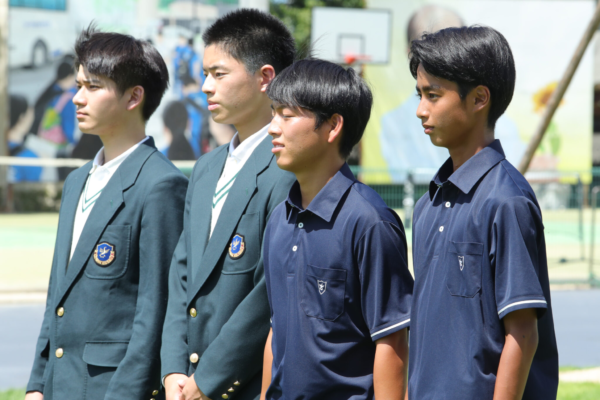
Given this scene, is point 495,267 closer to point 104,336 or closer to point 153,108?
point 104,336

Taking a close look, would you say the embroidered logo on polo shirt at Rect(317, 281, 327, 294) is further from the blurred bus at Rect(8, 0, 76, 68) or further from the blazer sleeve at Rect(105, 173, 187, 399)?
the blurred bus at Rect(8, 0, 76, 68)

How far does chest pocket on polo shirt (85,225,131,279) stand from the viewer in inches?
111

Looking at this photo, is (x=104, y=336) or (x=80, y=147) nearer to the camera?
(x=104, y=336)

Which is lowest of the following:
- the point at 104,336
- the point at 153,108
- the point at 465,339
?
the point at 104,336

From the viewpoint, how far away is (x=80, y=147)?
69.5ft

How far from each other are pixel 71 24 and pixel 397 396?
69.7 feet

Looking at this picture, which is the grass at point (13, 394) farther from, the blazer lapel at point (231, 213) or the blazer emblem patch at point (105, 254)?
the blazer lapel at point (231, 213)

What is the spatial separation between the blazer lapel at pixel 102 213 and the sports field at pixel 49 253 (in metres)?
7.93

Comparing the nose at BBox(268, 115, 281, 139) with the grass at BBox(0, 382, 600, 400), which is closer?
the nose at BBox(268, 115, 281, 139)

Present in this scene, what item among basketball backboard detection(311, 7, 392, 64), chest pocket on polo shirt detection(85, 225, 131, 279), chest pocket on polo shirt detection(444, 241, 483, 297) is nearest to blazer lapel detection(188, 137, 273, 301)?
chest pocket on polo shirt detection(85, 225, 131, 279)

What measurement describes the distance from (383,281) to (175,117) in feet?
66.1

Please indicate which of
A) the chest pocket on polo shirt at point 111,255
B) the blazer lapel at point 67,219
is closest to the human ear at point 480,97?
the chest pocket on polo shirt at point 111,255

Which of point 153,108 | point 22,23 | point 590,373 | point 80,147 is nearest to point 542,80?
point 80,147

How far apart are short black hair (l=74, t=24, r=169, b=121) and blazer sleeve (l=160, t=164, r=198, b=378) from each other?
651mm
